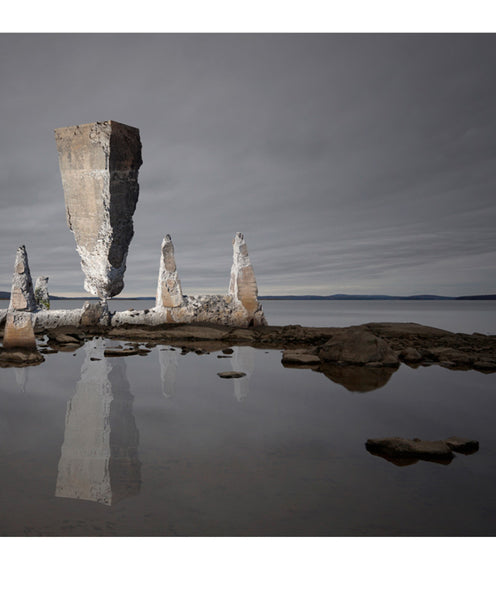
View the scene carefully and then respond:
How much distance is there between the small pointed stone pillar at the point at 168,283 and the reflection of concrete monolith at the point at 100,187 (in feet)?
4.38

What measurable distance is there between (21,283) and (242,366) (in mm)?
8670

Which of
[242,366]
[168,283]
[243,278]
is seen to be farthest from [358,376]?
[168,283]

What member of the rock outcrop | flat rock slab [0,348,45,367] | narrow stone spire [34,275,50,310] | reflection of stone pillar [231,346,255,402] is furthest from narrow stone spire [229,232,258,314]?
narrow stone spire [34,275,50,310]

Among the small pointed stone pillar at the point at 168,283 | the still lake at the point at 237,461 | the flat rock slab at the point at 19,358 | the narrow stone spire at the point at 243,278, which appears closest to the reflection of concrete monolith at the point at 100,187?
the small pointed stone pillar at the point at 168,283

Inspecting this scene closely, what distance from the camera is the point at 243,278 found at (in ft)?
41.5

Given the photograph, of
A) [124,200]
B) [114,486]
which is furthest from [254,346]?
[114,486]

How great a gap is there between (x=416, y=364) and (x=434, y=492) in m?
5.39

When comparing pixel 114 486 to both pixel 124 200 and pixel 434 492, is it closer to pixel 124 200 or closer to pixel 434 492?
pixel 434 492

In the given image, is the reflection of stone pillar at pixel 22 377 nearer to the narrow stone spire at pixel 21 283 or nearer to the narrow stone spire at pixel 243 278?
the narrow stone spire at pixel 21 283

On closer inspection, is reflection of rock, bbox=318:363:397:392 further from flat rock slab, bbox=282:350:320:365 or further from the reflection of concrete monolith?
the reflection of concrete monolith

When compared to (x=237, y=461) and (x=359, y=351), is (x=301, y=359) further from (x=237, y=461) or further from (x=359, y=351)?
(x=237, y=461)

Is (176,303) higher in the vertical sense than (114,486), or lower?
higher

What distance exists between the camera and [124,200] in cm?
1154

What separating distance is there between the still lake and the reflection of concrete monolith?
673 cm
